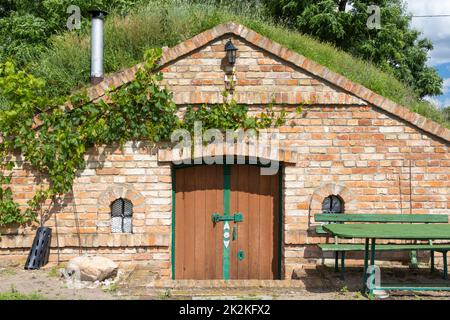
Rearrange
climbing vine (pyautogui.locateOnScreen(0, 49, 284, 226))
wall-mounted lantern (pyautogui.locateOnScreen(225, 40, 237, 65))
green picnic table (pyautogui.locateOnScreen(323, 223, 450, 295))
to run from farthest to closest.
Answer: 1. wall-mounted lantern (pyautogui.locateOnScreen(225, 40, 237, 65))
2. climbing vine (pyautogui.locateOnScreen(0, 49, 284, 226))
3. green picnic table (pyautogui.locateOnScreen(323, 223, 450, 295))

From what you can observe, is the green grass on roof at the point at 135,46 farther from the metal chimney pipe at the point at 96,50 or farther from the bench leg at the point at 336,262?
the bench leg at the point at 336,262

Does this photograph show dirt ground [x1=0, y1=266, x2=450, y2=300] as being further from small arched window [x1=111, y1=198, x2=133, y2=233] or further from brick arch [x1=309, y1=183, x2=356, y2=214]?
brick arch [x1=309, y1=183, x2=356, y2=214]

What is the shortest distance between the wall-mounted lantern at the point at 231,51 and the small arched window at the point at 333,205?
2.57 meters

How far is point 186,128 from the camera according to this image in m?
6.88

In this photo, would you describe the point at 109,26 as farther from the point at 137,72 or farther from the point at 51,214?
the point at 51,214

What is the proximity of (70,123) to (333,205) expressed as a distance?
418 centimetres

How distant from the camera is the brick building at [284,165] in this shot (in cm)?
688

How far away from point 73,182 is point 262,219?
2978mm

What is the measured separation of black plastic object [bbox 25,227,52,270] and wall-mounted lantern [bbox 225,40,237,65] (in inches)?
146

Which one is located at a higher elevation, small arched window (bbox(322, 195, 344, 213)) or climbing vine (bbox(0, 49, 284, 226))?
climbing vine (bbox(0, 49, 284, 226))

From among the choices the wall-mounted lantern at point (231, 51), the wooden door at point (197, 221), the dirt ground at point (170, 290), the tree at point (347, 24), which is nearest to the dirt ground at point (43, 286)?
the dirt ground at point (170, 290)

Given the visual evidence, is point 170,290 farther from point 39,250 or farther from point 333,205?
point 333,205

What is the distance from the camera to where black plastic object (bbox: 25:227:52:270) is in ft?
21.5

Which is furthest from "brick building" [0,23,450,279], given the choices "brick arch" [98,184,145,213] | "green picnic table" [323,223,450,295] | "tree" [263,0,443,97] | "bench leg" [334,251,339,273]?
"tree" [263,0,443,97]
